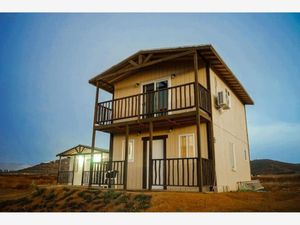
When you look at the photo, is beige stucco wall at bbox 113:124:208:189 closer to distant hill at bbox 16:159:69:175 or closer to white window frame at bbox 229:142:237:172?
white window frame at bbox 229:142:237:172

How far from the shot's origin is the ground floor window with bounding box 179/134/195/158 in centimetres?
1051

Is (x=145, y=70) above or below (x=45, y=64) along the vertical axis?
below

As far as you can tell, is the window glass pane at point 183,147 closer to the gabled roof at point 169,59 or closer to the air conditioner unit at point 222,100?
the air conditioner unit at point 222,100

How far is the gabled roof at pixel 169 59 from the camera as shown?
9.99 meters

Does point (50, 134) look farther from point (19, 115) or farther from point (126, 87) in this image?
point (126, 87)

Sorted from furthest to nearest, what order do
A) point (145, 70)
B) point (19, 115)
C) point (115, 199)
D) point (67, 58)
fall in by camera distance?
point (67, 58), point (19, 115), point (145, 70), point (115, 199)

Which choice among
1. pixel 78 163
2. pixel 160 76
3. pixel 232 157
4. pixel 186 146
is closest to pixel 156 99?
pixel 160 76

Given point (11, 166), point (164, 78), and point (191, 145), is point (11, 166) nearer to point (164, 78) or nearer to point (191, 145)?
point (164, 78)

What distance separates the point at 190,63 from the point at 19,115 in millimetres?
86962

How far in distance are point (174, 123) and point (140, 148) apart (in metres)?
2.58

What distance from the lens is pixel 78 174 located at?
69.8ft

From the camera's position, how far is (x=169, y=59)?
10.1m

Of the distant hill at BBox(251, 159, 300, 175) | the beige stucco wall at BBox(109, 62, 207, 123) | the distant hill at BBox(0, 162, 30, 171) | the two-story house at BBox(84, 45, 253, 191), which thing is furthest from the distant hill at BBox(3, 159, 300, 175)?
the two-story house at BBox(84, 45, 253, 191)
